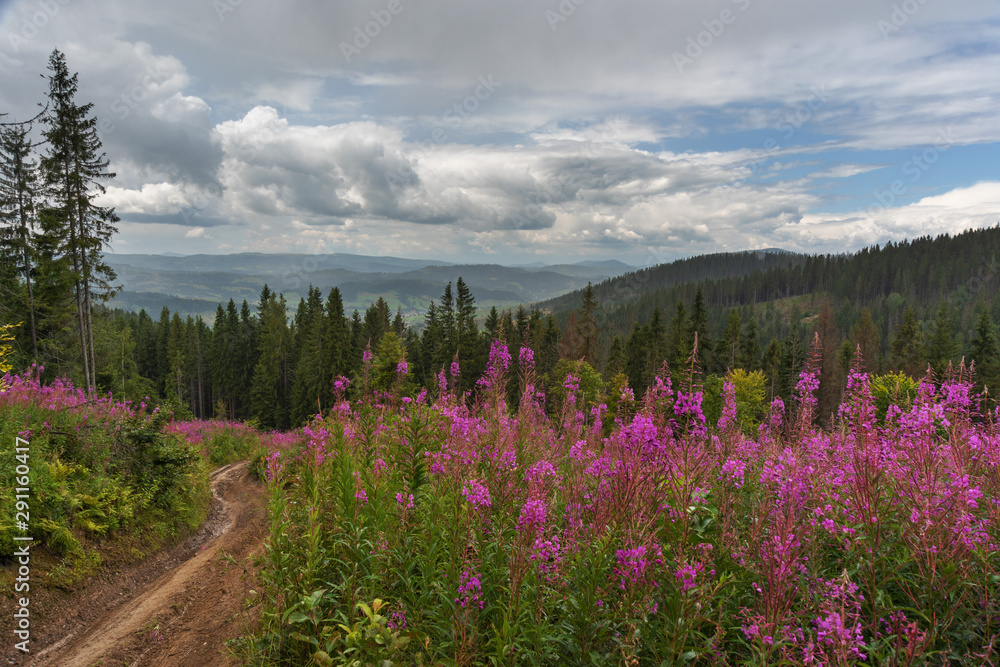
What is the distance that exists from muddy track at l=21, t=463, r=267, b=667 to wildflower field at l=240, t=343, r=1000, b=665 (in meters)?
1.64

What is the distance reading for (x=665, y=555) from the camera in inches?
145

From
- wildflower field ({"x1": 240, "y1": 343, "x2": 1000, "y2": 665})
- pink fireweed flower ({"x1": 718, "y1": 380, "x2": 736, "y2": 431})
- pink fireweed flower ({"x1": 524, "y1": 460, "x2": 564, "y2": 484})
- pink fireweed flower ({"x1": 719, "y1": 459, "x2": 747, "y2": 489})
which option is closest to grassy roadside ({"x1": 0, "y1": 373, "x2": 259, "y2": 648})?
wildflower field ({"x1": 240, "y1": 343, "x2": 1000, "y2": 665})

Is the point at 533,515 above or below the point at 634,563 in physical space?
above

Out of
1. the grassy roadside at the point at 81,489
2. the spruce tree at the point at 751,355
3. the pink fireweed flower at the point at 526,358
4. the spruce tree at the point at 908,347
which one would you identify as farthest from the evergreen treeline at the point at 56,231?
the spruce tree at the point at 908,347

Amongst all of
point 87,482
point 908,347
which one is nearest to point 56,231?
point 87,482

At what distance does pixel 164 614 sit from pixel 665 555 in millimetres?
8532

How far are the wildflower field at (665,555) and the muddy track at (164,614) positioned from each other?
164 cm

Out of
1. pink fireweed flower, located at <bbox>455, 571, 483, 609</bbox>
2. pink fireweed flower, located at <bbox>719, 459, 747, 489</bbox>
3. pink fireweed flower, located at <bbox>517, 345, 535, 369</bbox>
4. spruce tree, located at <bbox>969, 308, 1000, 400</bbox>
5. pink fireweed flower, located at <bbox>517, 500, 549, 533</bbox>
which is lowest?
spruce tree, located at <bbox>969, 308, 1000, 400</bbox>

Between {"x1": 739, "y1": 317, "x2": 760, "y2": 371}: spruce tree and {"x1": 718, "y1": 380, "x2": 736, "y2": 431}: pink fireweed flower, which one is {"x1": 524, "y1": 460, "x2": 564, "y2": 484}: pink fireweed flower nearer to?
{"x1": 718, "y1": 380, "x2": 736, "y2": 431}: pink fireweed flower

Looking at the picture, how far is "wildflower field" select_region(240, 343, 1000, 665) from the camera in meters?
3.22

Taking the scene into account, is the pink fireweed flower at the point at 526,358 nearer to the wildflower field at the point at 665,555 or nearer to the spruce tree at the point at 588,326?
the wildflower field at the point at 665,555

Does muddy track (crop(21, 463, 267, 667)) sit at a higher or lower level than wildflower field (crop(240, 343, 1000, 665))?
lower

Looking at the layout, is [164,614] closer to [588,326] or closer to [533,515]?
[533,515]

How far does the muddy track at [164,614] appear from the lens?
6.56 metres
